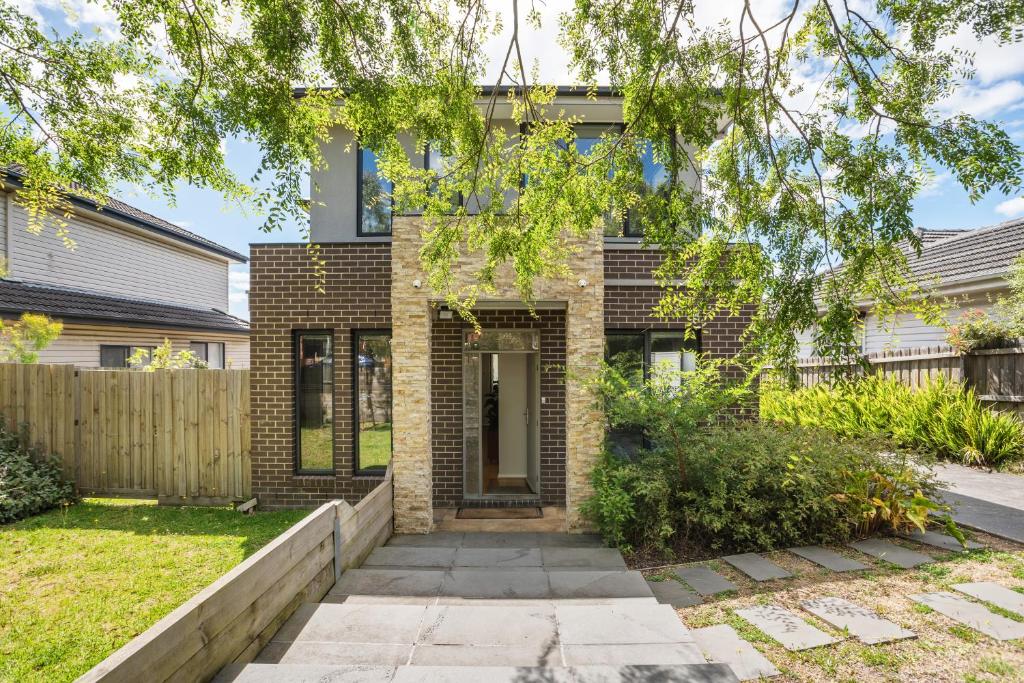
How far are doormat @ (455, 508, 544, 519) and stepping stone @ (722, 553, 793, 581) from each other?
2693 mm

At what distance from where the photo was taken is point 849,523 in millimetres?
5344

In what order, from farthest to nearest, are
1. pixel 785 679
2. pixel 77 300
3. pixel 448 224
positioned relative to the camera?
1. pixel 77 300
2. pixel 448 224
3. pixel 785 679

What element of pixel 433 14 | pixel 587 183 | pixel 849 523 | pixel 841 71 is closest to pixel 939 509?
pixel 849 523

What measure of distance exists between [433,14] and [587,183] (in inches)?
82.9

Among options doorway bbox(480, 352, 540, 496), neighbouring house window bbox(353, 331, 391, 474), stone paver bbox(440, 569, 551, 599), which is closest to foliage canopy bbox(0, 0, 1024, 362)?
neighbouring house window bbox(353, 331, 391, 474)

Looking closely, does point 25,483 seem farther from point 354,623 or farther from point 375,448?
point 354,623

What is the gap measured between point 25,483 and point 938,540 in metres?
11.3

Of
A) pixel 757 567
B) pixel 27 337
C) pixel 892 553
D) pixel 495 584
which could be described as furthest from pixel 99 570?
pixel 892 553

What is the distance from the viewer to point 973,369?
8875 mm

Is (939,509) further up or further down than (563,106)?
further down

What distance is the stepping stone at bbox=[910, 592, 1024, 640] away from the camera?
351cm

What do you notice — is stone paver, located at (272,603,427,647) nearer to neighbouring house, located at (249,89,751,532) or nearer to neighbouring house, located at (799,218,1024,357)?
neighbouring house, located at (249,89,751,532)

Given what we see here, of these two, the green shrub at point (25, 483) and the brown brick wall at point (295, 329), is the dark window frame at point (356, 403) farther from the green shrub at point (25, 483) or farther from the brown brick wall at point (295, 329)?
the green shrub at point (25, 483)

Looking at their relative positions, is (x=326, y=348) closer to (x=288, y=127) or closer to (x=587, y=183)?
(x=288, y=127)
